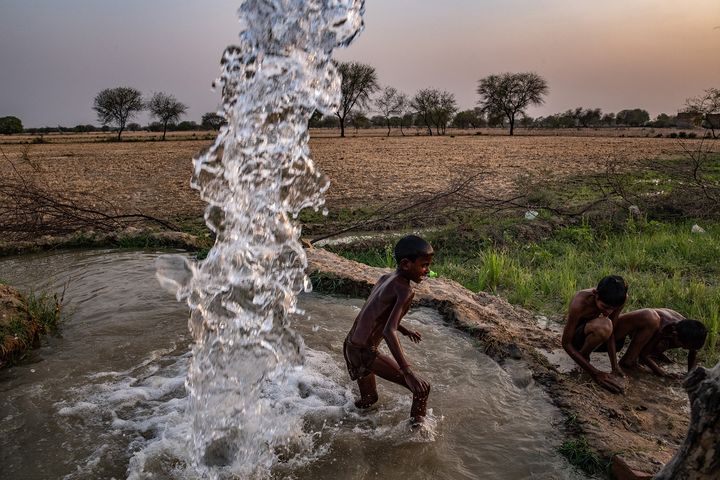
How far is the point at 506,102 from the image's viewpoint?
6350 centimetres

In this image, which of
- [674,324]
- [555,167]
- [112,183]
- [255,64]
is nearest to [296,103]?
[255,64]

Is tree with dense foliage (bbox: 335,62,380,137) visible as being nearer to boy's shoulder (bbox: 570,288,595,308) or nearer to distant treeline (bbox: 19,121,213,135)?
distant treeline (bbox: 19,121,213,135)

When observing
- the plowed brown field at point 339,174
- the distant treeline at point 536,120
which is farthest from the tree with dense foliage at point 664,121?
the plowed brown field at point 339,174

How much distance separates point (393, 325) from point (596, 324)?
6.24 ft

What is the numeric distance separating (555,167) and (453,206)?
9.92 metres

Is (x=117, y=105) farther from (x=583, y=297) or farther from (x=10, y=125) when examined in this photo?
(x=583, y=297)

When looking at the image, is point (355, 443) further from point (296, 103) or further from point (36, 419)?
point (296, 103)

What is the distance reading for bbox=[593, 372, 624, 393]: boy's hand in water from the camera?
384 centimetres

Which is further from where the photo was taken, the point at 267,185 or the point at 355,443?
the point at 267,185

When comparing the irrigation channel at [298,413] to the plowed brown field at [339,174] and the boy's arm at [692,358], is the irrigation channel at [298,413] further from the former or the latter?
the plowed brown field at [339,174]

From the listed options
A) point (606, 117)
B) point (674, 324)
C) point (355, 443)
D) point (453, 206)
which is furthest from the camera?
point (606, 117)

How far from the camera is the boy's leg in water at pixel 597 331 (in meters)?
3.97

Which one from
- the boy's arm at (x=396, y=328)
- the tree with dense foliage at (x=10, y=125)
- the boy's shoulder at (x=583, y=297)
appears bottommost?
the boy's shoulder at (x=583, y=297)

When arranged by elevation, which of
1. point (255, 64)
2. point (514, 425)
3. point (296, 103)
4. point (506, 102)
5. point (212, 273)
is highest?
point (506, 102)
